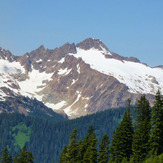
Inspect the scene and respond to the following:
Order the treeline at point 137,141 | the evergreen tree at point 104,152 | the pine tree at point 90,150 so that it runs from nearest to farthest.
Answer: the treeline at point 137,141 < the evergreen tree at point 104,152 < the pine tree at point 90,150

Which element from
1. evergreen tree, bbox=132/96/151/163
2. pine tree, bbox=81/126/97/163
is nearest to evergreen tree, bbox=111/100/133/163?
evergreen tree, bbox=132/96/151/163

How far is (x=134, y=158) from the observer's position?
82.3 m

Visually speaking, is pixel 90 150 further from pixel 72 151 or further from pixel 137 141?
pixel 137 141

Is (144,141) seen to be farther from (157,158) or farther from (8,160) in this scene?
(8,160)

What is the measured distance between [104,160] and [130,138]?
6.62m

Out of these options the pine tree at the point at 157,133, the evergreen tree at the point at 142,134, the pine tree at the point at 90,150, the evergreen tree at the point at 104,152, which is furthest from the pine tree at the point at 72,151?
the pine tree at the point at 157,133

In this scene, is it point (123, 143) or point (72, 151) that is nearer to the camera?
point (123, 143)

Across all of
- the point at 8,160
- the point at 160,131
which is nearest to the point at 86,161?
the point at 160,131

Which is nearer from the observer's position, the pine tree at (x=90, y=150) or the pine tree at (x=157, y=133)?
the pine tree at (x=157, y=133)

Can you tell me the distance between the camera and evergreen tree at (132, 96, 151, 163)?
82250 mm

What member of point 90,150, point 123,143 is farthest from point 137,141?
point 90,150

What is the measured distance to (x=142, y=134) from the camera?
273ft

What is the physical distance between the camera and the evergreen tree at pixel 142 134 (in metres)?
82.2

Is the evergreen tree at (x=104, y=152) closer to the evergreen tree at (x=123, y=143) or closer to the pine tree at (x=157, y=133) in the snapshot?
the evergreen tree at (x=123, y=143)
